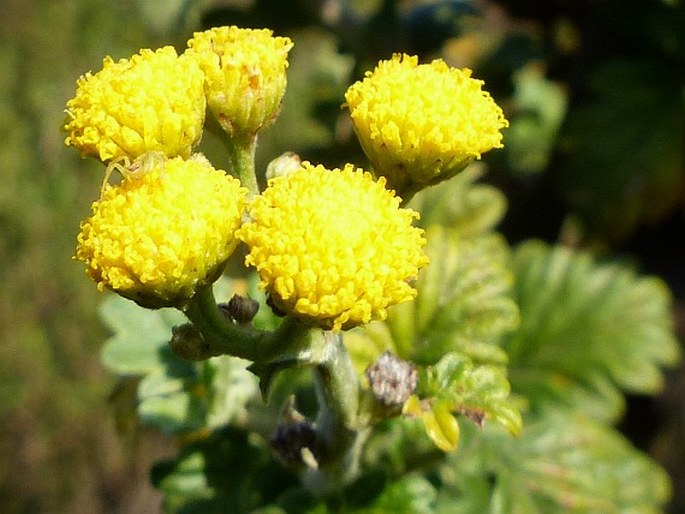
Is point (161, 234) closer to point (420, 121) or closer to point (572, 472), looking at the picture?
point (420, 121)

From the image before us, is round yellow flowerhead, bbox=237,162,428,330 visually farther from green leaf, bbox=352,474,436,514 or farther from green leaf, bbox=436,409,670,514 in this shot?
green leaf, bbox=436,409,670,514

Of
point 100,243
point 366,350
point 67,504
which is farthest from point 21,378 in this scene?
point 100,243

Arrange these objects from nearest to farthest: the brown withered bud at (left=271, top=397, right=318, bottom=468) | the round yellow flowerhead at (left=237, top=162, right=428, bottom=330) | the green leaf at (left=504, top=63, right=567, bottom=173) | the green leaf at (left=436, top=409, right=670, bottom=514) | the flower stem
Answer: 1. the round yellow flowerhead at (left=237, top=162, right=428, bottom=330)
2. the flower stem
3. the brown withered bud at (left=271, top=397, right=318, bottom=468)
4. the green leaf at (left=436, top=409, right=670, bottom=514)
5. the green leaf at (left=504, top=63, right=567, bottom=173)

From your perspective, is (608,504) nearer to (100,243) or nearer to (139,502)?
(100,243)

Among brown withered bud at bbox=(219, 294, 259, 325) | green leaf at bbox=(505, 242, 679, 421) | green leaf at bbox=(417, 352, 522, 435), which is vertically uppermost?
brown withered bud at bbox=(219, 294, 259, 325)

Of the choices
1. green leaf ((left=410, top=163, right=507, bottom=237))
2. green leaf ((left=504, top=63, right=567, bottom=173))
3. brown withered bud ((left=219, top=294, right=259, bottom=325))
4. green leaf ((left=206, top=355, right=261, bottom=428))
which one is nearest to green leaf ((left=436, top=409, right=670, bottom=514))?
green leaf ((left=206, top=355, right=261, bottom=428))

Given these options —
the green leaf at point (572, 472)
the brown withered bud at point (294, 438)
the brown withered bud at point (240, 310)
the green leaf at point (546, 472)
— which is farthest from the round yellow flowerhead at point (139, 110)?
the green leaf at point (572, 472)
